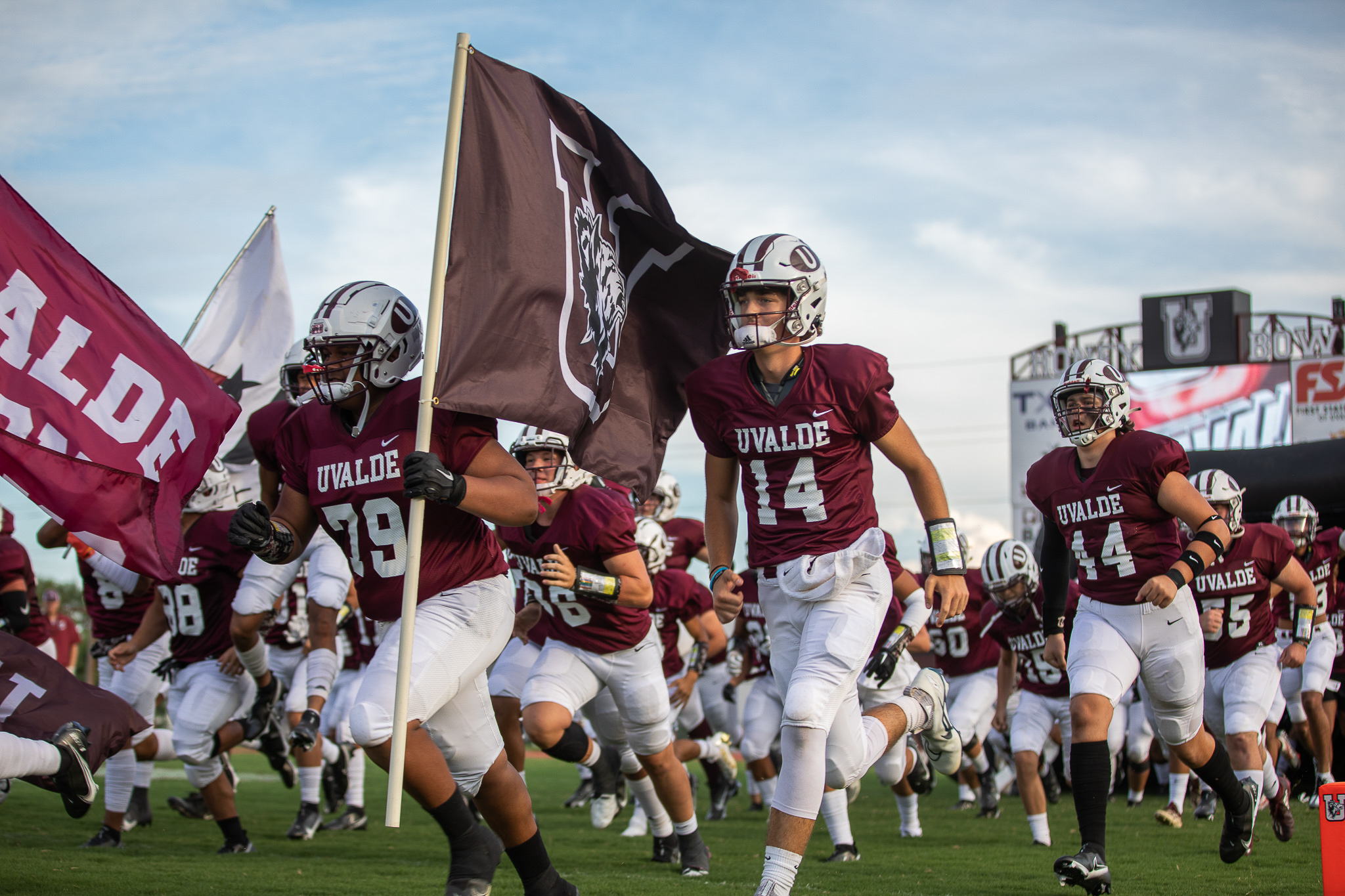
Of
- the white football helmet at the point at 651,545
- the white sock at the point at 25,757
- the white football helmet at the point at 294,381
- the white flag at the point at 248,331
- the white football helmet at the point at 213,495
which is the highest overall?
the white flag at the point at 248,331

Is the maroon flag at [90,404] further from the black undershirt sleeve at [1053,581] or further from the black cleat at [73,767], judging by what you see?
the black undershirt sleeve at [1053,581]

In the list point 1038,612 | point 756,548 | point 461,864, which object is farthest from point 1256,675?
point 461,864

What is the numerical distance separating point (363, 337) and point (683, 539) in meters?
7.12

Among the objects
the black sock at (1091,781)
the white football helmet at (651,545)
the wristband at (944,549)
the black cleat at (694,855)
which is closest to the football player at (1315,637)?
the white football helmet at (651,545)

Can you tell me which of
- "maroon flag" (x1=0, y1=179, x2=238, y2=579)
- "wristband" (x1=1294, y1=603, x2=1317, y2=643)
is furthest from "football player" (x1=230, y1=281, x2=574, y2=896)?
"wristband" (x1=1294, y1=603, x2=1317, y2=643)

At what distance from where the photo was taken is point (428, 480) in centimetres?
440

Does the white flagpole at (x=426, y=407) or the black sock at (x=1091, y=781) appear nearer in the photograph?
the white flagpole at (x=426, y=407)

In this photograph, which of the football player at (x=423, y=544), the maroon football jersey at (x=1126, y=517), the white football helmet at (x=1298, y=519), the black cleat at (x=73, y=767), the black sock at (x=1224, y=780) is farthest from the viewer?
the white football helmet at (x=1298, y=519)

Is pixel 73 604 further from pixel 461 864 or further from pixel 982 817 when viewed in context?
pixel 461 864

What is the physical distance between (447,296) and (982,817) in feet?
25.1

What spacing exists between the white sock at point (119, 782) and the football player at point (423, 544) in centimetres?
386

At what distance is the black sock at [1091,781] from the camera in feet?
19.1

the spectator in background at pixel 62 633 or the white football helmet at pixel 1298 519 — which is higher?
the white football helmet at pixel 1298 519

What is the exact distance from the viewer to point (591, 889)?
611 cm
